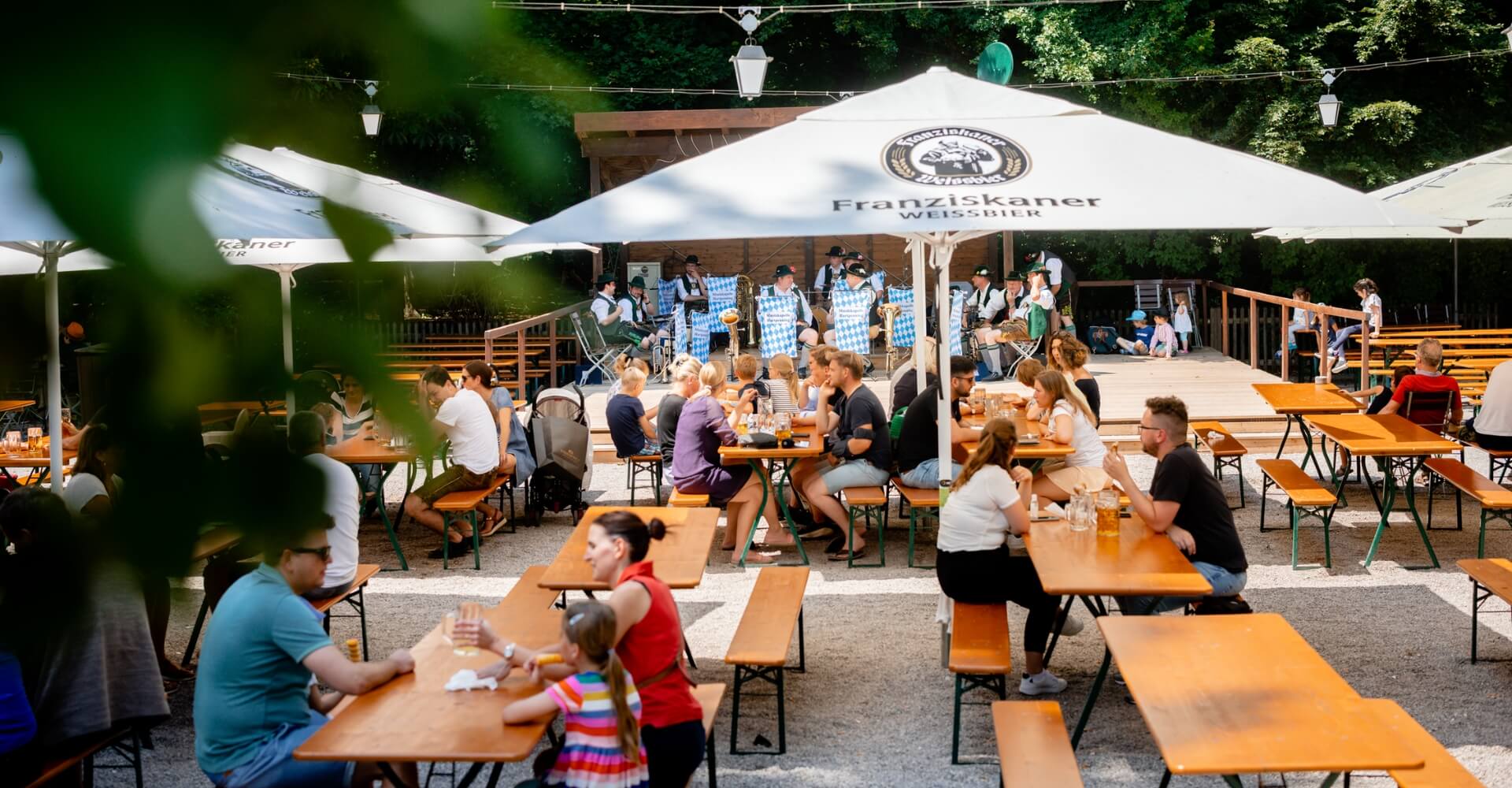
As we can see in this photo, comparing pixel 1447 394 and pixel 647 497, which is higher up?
pixel 1447 394

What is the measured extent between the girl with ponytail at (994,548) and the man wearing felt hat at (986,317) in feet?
33.1

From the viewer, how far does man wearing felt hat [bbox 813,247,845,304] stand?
20109mm

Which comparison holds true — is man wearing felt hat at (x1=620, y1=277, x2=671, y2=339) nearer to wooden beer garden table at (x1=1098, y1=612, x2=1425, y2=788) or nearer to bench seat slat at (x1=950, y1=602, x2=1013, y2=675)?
bench seat slat at (x1=950, y1=602, x2=1013, y2=675)

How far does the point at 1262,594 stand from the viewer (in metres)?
8.14

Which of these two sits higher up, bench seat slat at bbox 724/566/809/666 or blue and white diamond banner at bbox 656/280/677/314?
blue and white diamond banner at bbox 656/280/677/314

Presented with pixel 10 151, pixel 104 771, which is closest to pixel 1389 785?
pixel 104 771

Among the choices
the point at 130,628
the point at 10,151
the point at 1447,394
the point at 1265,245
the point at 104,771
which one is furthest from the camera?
the point at 1265,245

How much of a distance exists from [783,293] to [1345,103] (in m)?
11.0

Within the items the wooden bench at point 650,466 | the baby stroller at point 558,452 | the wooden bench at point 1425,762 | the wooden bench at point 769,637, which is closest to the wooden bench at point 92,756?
the wooden bench at point 769,637

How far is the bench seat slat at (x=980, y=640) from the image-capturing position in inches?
224

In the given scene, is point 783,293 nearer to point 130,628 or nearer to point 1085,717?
point 1085,717

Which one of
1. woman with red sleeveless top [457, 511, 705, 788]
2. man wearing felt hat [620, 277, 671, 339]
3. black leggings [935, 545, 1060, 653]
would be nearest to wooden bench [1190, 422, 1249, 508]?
black leggings [935, 545, 1060, 653]

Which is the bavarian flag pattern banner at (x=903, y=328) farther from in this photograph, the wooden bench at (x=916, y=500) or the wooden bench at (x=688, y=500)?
the wooden bench at (x=688, y=500)

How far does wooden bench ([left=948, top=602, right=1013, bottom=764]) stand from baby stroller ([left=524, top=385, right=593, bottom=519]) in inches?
179
